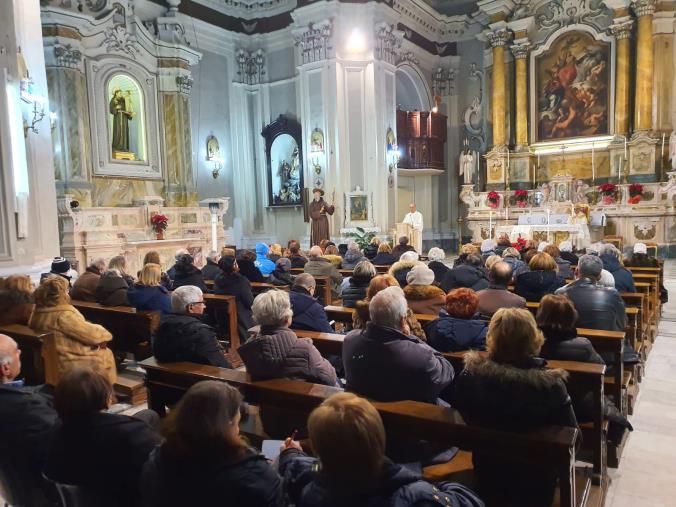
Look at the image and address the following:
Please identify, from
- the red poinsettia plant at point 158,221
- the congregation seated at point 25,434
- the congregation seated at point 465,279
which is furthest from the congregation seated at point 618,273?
the red poinsettia plant at point 158,221

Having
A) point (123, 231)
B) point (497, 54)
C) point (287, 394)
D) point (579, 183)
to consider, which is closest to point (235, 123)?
point (123, 231)

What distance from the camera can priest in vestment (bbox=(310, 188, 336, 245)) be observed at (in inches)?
502

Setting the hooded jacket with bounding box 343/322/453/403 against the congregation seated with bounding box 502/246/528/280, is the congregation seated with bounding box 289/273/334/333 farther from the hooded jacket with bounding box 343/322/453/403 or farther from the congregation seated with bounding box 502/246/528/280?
the congregation seated with bounding box 502/246/528/280

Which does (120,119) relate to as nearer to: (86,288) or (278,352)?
(86,288)

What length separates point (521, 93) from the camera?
15484 millimetres

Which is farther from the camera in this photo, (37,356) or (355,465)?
(37,356)

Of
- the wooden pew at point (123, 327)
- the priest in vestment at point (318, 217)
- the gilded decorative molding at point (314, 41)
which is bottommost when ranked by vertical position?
the wooden pew at point (123, 327)

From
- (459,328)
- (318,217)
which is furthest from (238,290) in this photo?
(318,217)

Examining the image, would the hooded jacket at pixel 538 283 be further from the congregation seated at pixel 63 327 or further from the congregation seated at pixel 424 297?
the congregation seated at pixel 63 327

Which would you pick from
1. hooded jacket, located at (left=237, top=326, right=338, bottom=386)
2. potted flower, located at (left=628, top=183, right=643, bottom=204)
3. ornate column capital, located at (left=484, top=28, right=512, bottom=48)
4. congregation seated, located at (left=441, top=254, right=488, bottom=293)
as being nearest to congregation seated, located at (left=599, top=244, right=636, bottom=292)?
congregation seated, located at (left=441, top=254, right=488, bottom=293)

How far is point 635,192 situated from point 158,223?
11.8 m

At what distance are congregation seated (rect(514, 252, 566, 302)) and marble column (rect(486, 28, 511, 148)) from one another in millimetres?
11817

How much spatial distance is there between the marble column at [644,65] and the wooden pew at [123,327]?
13840 millimetres

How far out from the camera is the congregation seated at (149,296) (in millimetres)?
4500
